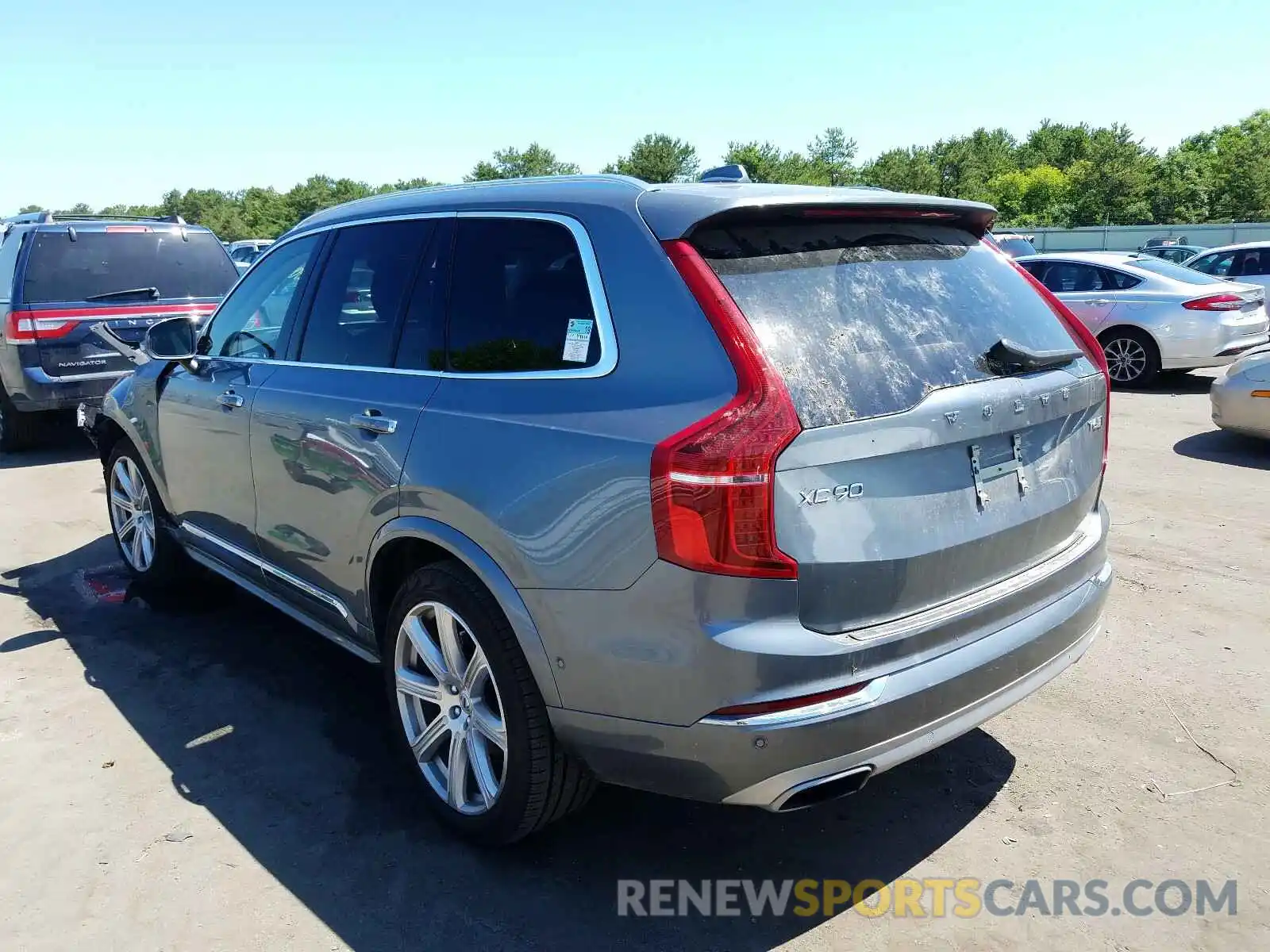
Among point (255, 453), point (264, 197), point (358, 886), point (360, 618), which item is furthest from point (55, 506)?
point (264, 197)

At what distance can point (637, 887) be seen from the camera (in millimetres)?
2867

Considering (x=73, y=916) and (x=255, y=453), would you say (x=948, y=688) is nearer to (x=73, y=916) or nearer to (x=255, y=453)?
(x=73, y=916)

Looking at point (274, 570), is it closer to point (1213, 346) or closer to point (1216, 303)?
point (1213, 346)

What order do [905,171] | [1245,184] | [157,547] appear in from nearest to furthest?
[157,547] → [1245,184] → [905,171]

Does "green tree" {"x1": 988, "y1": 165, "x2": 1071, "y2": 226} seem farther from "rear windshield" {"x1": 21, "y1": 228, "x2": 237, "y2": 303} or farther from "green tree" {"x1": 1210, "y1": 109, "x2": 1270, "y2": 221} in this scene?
"rear windshield" {"x1": 21, "y1": 228, "x2": 237, "y2": 303}

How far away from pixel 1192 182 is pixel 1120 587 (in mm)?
63891

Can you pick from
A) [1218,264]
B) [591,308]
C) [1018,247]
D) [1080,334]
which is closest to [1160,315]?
[1018,247]

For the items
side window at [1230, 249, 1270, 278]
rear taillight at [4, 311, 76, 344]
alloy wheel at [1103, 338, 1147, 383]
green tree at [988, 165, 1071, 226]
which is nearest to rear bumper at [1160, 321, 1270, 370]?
alloy wheel at [1103, 338, 1147, 383]

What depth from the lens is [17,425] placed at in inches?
371

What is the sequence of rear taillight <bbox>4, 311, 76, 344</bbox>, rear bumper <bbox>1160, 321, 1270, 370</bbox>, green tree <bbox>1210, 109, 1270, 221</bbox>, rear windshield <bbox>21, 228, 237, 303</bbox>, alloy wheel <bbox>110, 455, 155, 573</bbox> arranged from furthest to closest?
green tree <bbox>1210, 109, 1270, 221</bbox> → rear bumper <bbox>1160, 321, 1270, 370</bbox> → rear windshield <bbox>21, 228, 237, 303</bbox> → rear taillight <bbox>4, 311, 76, 344</bbox> → alloy wheel <bbox>110, 455, 155, 573</bbox>

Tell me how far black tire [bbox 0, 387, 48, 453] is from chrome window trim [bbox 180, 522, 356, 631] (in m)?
5.84

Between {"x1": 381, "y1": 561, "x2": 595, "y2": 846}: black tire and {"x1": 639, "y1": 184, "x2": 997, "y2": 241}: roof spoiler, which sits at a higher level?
{"x1": 639, "y1": 184, "x2": 997, "y2": 241}: roof spoiler

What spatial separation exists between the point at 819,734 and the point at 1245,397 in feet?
23.2

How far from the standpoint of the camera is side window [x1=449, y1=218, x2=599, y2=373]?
2.74 metres
